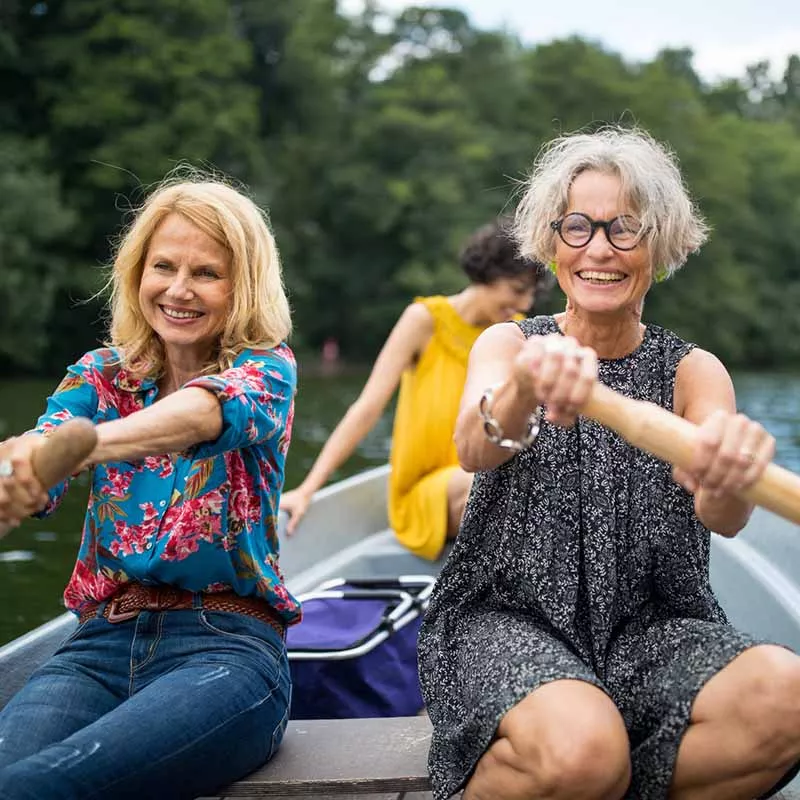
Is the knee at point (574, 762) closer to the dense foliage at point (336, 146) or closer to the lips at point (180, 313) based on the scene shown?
the lips at point (180, 313)

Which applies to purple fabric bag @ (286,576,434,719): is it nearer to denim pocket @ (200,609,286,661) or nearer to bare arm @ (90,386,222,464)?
denim pocket @ (200,609,286,661)

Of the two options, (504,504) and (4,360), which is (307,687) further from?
(4,360)

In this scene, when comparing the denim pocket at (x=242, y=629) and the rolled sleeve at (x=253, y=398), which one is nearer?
the rolled sleeve at (x=253, y=398)

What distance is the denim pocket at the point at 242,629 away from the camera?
7.45ft

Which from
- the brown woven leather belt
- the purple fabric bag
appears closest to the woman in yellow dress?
the purple fabric bag

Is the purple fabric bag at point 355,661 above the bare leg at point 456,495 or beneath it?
beneath

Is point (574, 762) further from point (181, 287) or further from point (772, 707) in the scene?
point (181, 287)

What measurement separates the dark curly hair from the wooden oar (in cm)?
249

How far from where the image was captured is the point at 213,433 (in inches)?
82.3

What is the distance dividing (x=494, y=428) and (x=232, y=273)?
2.38ft

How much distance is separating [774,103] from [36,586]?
57979mm

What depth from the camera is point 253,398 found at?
220cm

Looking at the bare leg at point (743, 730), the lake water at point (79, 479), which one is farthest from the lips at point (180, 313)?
the lake water at point (79, 479)

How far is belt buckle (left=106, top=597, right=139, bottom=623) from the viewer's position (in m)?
2.31
